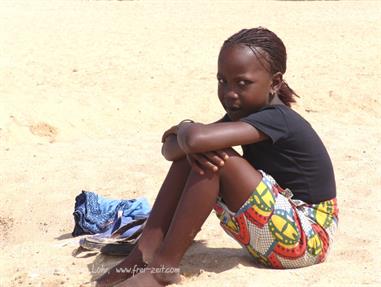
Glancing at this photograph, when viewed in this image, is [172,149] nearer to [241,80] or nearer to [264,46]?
[241,80]

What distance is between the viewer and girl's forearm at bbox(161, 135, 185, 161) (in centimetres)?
315

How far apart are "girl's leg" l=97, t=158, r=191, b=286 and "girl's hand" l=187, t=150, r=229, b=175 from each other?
26 cm

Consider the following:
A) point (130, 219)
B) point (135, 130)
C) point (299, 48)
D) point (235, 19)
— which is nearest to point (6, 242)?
point (130, 219)

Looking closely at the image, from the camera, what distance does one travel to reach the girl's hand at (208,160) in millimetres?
2875

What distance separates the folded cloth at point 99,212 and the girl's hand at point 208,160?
3.95ft

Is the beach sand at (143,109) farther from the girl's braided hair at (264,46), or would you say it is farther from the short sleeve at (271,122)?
the girl's braided hair at (264,46)

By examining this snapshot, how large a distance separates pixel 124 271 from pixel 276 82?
1.16 meters

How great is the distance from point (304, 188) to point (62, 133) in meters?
4.42

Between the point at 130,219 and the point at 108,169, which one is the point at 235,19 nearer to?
the point at 108,169

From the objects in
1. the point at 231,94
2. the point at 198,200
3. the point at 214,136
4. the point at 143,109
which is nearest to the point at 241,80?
the point at 231,94

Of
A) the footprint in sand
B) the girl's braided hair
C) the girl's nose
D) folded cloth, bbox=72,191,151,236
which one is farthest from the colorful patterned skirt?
the footprint in sand

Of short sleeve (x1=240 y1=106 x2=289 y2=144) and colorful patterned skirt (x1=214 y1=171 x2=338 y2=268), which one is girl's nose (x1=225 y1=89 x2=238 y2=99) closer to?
short sleeve (x1=240 y1=106 x2=289 y2=144)

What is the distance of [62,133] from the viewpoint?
23.6 ft

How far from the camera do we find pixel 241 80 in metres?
3.13
